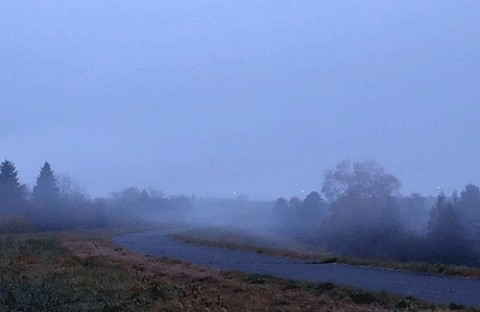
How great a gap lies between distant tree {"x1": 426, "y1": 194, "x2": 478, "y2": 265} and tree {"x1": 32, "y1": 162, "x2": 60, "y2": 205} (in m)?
55.6

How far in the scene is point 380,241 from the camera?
5134 centimetres

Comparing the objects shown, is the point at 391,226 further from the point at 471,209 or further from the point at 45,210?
the point at 45,210

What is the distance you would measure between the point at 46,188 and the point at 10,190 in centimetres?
810

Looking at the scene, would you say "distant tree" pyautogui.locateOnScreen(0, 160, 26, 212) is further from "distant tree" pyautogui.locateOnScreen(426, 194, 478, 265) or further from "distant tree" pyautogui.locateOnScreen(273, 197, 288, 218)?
"distant tree" pyautogui.locateOnScreen(426, 194, 478, 265)

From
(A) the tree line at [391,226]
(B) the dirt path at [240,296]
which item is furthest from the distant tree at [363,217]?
(B) the dirt path at [240,296]

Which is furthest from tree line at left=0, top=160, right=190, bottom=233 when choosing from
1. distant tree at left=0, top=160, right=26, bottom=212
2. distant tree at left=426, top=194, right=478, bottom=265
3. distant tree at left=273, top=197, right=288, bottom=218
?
distant tree at left=426, top=194, right=478, bottom=265

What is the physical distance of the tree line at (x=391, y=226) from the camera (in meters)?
44.6

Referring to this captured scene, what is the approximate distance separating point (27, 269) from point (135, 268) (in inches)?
148

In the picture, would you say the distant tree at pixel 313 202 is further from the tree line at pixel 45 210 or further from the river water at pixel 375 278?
the river water at pixel 375 278

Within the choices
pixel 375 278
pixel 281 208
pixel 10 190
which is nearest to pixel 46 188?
pixel 10 190

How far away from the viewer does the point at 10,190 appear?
89.1m

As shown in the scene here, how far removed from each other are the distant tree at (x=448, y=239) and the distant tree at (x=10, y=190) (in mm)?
52454

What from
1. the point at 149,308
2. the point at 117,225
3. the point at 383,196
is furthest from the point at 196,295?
the point at 117,225

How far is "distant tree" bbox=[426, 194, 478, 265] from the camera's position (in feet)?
139
